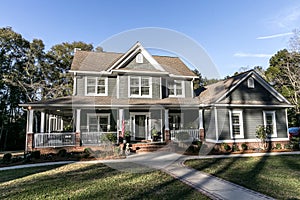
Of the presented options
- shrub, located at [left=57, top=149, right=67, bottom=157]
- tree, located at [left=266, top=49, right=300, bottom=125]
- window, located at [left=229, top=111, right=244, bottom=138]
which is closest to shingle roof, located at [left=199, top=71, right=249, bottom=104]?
window, located at [left=229, top=111, right=244, bottom=138]

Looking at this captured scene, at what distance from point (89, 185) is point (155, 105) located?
28.0ft

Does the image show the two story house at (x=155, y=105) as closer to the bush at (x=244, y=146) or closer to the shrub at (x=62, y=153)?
the bush at (x=244, y=146)

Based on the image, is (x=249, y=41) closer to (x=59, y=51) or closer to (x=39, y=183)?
(x=39, y=183)

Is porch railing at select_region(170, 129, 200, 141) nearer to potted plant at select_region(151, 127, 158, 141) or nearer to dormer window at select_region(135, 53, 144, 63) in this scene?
potted plant at select_region(151, 127, 158, 141)

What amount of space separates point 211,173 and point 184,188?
213 cm

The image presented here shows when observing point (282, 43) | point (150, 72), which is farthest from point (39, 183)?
point (282, 43)

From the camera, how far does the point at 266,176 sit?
22.4 feet

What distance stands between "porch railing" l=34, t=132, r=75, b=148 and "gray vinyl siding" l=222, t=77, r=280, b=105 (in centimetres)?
1088

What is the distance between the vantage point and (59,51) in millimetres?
30141

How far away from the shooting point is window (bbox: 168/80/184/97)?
54.2ft

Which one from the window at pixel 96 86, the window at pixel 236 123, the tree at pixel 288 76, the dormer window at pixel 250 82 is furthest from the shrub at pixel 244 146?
the tree at pixel 288 76

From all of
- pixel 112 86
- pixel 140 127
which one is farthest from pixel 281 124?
pixel 112 86

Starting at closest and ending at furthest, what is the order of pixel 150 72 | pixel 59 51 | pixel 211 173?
pixel 211 173 → pixel 150 72 → pixel 59 51

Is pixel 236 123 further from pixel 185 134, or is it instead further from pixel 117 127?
pixel 117 127
